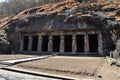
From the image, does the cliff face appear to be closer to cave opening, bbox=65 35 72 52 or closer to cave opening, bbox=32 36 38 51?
cave opening, bbox=32 36 38 51

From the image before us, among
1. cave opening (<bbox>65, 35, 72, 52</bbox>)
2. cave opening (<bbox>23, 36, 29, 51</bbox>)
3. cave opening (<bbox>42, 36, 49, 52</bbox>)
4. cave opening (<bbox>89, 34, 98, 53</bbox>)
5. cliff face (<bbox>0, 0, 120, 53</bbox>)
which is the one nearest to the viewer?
cliff face (<bbox>0, 0, 120, 53</bbox>)

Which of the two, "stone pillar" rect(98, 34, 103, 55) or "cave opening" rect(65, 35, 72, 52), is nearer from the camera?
"stone pillar" rect(98, 34, 103, 55)

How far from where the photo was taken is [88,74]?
9672mm

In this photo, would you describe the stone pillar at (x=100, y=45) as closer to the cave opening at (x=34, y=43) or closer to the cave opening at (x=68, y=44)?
the cave opening at (x=68, y=44)

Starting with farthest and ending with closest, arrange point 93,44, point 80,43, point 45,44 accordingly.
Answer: point 45,44 → point 80,43 → point 93,44

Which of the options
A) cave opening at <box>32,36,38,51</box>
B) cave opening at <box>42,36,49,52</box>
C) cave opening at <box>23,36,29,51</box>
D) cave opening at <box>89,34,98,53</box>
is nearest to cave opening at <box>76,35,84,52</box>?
cave opening at <box>89,34,98,53</box>

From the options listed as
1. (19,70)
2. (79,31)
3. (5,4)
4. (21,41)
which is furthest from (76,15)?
(5,4)

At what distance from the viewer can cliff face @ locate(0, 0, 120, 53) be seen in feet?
55.9

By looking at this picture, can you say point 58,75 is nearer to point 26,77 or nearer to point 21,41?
point 26,77

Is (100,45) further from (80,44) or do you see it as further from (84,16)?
(80,44)

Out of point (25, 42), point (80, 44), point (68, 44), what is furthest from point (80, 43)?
point (25, 42)

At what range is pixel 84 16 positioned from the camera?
61.7 ft

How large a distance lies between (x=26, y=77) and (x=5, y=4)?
36.5 meters

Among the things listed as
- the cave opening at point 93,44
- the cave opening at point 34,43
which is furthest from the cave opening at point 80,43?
the cave opening at point 34,43
